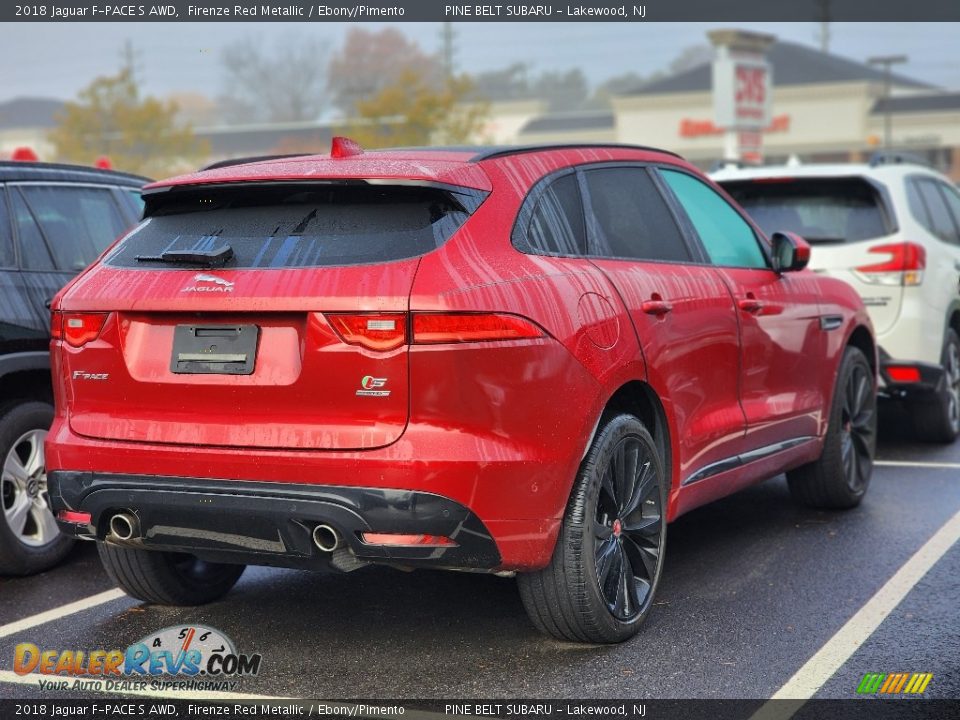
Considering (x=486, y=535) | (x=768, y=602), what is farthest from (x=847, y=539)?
(x=486, y=535)

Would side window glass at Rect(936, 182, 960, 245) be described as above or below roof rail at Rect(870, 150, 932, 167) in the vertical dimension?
below

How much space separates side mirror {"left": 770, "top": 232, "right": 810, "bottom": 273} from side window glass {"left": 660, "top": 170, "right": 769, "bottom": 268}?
0.06 meters

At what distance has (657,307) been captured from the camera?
5.02 m

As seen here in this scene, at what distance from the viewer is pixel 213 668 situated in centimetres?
462

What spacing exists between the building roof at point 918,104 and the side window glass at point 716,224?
7025cm

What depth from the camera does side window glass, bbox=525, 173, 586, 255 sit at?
15.3ft

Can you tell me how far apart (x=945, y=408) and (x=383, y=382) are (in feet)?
19.5

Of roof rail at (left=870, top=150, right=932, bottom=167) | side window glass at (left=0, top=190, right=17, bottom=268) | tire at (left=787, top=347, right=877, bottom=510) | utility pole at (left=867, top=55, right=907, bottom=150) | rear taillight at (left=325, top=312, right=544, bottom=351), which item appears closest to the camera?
rear taillight at (left=325, top=312, right=544, bottom=351)

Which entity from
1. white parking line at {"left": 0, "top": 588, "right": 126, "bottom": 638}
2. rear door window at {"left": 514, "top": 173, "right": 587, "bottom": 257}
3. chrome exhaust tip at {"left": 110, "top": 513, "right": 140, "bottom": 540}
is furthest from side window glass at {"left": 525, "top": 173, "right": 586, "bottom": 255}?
white parking line at {"left": 0, "top": 588, "right": 126, "bottom": 638}

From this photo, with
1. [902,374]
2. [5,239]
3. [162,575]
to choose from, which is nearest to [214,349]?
[162,575]

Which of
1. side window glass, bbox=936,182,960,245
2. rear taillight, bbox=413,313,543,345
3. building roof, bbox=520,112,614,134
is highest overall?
rear taillight, bbox=413,313,543,345

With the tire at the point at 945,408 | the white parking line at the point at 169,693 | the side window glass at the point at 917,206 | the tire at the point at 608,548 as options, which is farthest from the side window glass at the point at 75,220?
the tire at the point at 945,408

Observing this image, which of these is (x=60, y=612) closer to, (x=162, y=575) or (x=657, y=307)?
(x=162, y=575)

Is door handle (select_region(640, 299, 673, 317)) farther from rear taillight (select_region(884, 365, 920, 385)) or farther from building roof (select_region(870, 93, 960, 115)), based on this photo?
building roof (select_region(870, 93, 960, 115))
